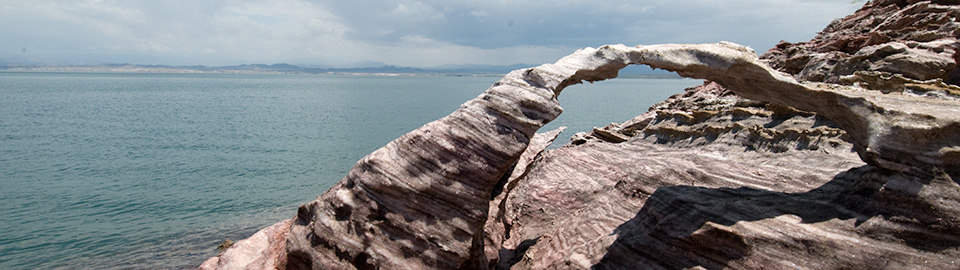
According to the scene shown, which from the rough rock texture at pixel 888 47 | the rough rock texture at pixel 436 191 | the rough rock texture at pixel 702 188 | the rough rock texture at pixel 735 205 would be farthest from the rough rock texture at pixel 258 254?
the rough rock texture at pixel 888 47

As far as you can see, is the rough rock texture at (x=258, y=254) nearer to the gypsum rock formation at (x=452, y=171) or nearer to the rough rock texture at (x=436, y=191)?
the gypsum rock formation at (x=452, y=171)

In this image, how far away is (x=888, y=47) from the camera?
13820 mm

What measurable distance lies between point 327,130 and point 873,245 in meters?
47.9

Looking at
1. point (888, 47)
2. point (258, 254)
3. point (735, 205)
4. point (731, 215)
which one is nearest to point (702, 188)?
point (735, 205)

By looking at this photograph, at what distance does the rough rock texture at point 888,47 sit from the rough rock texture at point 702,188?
0.11 metres

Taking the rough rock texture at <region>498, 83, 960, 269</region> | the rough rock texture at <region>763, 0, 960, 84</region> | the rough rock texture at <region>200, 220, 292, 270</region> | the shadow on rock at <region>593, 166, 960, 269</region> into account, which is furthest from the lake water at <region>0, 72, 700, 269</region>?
the rough rock texture at <region>763, 0, 960, 84</region>

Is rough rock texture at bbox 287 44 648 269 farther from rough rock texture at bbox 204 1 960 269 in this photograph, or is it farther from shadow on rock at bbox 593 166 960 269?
shadow on rock at bbox 593 166 960 269

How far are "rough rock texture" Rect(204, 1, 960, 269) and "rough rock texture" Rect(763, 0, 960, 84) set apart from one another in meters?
0.11

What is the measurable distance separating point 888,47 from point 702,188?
760 centimetres

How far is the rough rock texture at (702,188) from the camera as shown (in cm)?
776

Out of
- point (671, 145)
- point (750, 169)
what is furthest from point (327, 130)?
point (750, 169)

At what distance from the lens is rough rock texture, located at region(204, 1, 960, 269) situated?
776cm

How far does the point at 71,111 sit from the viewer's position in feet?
214

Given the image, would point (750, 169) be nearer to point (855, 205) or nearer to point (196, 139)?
point (855, 205)
